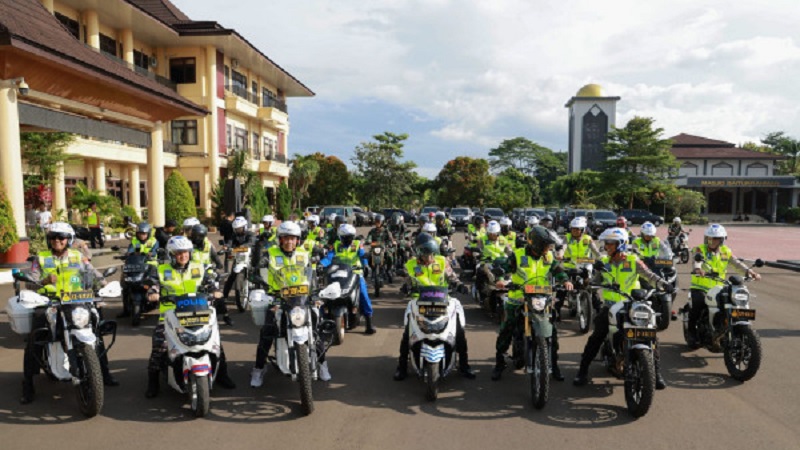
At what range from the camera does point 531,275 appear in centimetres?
618

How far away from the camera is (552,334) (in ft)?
18.9

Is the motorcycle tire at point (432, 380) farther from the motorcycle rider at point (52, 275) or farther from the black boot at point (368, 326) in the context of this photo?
the motorcycle rider at point (52, 275)

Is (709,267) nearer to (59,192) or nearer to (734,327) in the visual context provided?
(734,327)

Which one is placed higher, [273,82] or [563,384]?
[273,82]

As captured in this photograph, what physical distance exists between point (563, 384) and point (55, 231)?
5762mm

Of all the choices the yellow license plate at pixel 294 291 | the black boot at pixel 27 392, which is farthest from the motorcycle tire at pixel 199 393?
the black boot at pixel 27 392

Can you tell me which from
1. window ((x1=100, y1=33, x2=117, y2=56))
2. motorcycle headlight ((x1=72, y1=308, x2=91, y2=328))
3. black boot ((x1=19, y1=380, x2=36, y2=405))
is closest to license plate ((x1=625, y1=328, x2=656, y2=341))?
motorcycle headlight ((x1=72, y1=308, x2=91, y2=328))

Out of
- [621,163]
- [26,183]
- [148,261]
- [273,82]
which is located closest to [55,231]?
[148,261]

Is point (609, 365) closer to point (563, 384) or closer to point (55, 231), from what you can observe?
point (563, 384)

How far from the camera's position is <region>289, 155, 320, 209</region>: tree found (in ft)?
155

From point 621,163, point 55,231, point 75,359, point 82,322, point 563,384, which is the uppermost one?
point 621,163

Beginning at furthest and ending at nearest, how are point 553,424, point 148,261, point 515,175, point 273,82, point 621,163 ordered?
point 515,175 < point 621,163 < point 273,82 < point 148,261 < point 553,424

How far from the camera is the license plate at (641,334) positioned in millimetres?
5391

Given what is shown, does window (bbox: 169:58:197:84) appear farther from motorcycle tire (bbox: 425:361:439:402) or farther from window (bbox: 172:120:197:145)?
motorcycle tire (bbox: 425:361:439:402)
